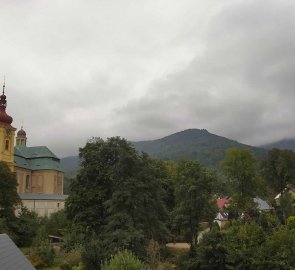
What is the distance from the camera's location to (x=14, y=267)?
21328 mm

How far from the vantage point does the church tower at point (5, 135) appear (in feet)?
262

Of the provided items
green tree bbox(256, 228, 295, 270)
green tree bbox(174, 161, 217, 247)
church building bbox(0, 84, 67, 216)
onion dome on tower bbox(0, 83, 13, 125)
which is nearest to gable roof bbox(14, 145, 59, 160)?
church building bbox(0, 84, 67, 216)

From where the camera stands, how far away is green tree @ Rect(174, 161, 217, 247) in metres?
46.1

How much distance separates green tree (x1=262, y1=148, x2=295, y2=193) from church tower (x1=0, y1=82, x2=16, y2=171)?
48.7 metres

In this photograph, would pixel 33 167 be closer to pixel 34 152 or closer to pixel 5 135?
pixel 34 152

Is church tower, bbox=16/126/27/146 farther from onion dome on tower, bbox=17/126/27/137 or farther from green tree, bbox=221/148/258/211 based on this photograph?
green tree, bbox=221/148/258/211

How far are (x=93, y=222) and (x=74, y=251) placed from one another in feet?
10.7

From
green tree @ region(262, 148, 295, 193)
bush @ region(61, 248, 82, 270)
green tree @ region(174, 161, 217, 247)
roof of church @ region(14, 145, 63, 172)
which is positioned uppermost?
roof of church @ region(14, 145, 63, 172)

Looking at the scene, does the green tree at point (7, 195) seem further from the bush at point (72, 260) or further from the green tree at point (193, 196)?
the green tree at point (193, 196)

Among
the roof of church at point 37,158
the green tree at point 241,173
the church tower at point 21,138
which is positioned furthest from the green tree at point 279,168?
the church tower at point 21,138

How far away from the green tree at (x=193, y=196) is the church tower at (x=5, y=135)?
4440 cm

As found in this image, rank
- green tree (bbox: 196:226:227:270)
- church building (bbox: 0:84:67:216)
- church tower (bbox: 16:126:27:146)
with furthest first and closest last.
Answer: church tower (bbox: 16:126:27:146), church building (bbox: 0:84:67:216), green tree (bbox: 196:226:227:270)

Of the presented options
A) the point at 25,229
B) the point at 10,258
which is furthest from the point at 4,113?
the point at 10,258

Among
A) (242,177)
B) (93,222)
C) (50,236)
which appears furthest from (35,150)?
(93,222)
